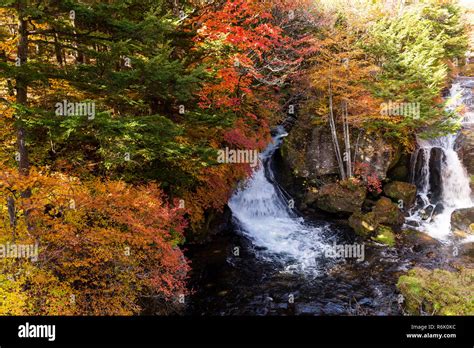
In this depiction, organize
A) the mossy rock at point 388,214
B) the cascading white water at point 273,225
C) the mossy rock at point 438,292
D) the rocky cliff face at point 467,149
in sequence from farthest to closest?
the rocky cliff face at point 467,149 < the mossy rock at point 388,214 < the cascading white water at point 273,225 < the mossy rock at point 438,292

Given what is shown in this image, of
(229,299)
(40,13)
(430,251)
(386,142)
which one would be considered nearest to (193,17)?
(40,13)

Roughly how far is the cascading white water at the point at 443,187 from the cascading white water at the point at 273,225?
6746mm

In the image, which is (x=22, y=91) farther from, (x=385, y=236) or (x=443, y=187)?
(x=443, y=187)

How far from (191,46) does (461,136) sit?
18724 mm

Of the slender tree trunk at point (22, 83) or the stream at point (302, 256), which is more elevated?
the slender tree trunk at point (22, 83)

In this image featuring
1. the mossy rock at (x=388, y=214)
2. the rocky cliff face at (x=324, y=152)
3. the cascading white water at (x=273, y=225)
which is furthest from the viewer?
the rocky cliff face at (x=324, y=152)

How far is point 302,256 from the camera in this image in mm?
15039

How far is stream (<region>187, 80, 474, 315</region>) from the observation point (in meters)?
11.8

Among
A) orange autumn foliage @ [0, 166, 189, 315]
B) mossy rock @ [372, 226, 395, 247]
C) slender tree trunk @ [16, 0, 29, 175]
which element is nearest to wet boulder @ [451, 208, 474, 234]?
mossy rock @ [372, 226, 395, 247]

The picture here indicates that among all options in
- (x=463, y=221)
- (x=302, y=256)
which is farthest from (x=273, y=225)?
(x=463, y=221)

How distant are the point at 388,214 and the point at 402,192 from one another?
7.47 ft

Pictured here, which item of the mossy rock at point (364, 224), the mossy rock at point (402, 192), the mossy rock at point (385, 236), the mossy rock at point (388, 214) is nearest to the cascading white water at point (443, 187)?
the mossy rock at point (402, 192)

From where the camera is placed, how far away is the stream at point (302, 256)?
11.8m

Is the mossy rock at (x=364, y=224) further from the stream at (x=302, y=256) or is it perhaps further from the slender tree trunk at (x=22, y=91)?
the slender tree trunk at (x=22, y=91)
